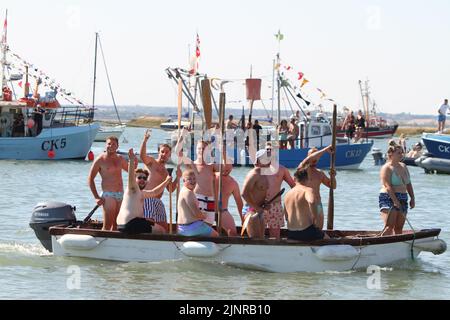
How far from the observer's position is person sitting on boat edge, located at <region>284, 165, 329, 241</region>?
595 inches

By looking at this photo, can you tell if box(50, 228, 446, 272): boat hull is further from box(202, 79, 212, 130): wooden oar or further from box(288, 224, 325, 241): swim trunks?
box(202, 79, 212, 130): wooden oar

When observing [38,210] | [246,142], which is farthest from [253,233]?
[246,142]

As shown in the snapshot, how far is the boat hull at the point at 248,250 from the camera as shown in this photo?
51.0 feet

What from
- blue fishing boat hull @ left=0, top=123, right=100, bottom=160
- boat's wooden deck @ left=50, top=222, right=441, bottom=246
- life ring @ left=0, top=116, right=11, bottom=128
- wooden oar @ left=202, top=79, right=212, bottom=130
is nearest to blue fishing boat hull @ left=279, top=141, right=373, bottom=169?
blue fishing boat hull @ left=0, top=123, right=100, bottom=160

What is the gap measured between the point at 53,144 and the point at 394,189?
30.3 meters

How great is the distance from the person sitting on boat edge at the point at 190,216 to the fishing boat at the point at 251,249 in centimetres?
11

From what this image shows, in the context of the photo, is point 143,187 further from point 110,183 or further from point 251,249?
point 251,249

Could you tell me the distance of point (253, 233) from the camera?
51.5 ft

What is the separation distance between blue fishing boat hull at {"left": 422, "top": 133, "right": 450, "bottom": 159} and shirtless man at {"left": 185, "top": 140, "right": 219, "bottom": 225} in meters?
23.9

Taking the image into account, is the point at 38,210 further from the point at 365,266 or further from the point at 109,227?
the point at 365,266

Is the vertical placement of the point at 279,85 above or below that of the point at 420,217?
above

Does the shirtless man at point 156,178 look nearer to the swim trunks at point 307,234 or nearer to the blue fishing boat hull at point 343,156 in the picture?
the swim trunks at point 307,234

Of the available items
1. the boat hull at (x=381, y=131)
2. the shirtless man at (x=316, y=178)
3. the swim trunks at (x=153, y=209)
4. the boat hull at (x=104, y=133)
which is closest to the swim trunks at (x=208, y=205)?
the swim trunks at (x=153, y=209)
